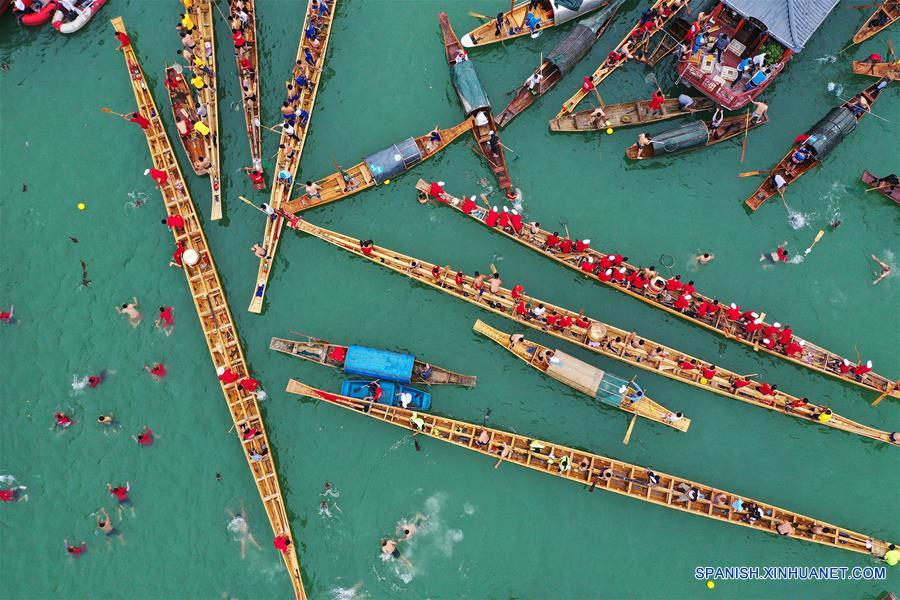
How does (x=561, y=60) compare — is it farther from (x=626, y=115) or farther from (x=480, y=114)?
(x=480, y=114)

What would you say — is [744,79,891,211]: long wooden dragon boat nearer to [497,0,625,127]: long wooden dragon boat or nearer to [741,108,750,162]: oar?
[741,108,750,162]: oar

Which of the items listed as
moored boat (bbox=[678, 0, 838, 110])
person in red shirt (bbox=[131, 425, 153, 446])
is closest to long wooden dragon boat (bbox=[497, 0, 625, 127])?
moored boat (bbox=[678, 0, 838, 110])

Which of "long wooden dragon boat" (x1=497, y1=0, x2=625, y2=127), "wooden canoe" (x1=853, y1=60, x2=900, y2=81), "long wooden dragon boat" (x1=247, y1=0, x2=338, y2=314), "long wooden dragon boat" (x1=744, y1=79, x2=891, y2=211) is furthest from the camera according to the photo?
"wooden canoe" (x1=853, y1=60, x2=900, y2=81)

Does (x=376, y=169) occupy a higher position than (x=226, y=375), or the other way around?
(x=376, y=169)

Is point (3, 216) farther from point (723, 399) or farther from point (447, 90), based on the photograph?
point (723, 399)

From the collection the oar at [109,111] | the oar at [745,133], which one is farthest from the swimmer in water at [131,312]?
the oar at [745,133]

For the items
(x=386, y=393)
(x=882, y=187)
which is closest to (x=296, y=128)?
(x=386, y=393)
